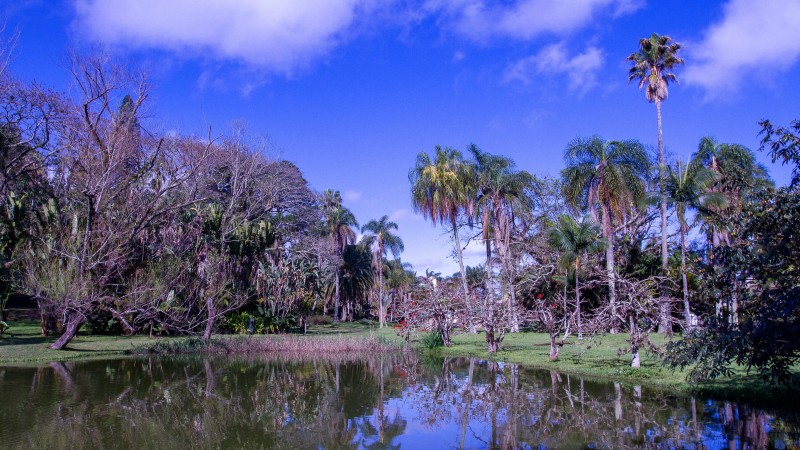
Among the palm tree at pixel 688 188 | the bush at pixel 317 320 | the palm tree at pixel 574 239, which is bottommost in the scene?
the bush at pixel 317 320

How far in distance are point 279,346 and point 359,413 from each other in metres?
16.1

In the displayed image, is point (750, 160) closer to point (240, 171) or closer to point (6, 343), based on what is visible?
point (240, 171)

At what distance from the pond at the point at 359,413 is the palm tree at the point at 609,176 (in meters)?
16.0

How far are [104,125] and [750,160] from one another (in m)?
35.9

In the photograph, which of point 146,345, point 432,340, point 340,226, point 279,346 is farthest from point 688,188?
point 340,226

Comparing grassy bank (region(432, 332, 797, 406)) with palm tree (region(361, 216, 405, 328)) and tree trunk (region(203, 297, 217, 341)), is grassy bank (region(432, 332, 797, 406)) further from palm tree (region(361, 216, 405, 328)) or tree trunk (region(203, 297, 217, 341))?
palm tree (region(361, 216, 405, 328))

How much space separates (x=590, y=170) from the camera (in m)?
32.8

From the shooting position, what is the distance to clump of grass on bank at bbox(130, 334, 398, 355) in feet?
87.7

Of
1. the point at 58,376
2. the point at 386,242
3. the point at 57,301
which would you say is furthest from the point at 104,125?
the point at 386,242

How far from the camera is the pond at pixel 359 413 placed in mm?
10469

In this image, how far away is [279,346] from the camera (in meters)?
28.5

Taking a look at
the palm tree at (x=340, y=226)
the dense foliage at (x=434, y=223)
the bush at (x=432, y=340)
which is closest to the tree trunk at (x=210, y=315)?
the dense foliage at (x=434, y=223)

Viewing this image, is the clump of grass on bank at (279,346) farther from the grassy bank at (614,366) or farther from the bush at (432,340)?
the grassy bank at (614,366)

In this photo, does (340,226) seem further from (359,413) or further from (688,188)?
(359,413)
